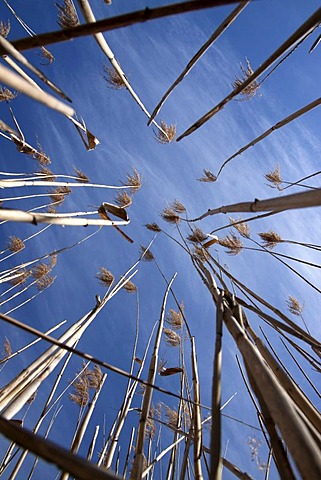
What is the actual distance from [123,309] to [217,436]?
23.5 feet

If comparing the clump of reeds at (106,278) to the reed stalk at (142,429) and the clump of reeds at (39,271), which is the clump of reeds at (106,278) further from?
the reed stalk at (142,429)

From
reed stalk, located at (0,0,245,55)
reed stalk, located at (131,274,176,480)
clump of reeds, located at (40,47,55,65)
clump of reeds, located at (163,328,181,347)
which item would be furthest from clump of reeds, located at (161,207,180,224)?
reed stalk, located at (0,0,245,55)

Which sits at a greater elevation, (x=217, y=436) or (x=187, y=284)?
(x=187, y=284)

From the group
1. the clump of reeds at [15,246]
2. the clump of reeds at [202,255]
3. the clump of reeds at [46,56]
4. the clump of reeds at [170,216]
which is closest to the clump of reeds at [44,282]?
the clump of reeds at [15,246]

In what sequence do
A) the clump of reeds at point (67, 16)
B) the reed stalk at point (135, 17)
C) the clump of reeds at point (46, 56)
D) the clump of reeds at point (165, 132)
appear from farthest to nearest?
the clump of reeds at point (165, 132) → the clump of reeds at point (46, 56) → the clump of reeds at point (67, 16) → the reed stalk at point (135, 17)

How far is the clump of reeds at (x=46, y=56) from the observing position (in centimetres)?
298

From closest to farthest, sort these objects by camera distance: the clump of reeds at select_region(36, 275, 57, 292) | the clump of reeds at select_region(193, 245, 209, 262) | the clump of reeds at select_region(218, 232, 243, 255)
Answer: the clump of reeds at select_region(193, 245, 209, 262), the clump of reeds at select_region(218, 232, 243, 255), the clump of reeds at select_region(36, 275, 57, 292)

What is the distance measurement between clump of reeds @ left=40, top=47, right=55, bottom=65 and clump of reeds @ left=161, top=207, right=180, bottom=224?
1.58 m

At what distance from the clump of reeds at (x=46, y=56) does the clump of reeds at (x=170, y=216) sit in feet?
5.20

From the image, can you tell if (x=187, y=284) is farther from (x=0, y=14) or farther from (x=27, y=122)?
(x=0, y=14)

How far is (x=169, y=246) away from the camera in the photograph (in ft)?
23.6

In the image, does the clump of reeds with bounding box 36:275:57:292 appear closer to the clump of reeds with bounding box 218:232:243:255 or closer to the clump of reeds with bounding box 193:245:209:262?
the clump of reeds with bounding box 218:232:243:255

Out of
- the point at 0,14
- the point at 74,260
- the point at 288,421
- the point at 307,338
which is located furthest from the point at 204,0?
the point at 74,260

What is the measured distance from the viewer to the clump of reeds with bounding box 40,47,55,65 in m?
2.98
